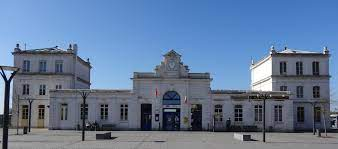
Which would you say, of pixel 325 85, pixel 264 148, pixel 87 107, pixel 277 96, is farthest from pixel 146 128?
pixel 264 148

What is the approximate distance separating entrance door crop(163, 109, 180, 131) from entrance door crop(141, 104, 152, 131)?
1.93 m

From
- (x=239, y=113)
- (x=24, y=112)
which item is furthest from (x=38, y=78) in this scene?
(x=239, y=113)

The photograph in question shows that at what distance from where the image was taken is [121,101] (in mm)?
61562

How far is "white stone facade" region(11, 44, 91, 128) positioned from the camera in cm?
6825

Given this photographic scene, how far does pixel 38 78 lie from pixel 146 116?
18.0 metres

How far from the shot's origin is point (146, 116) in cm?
6166

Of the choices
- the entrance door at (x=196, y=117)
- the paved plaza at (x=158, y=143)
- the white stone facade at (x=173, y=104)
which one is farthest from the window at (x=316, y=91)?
the paved plaza at (x=158, y=143)

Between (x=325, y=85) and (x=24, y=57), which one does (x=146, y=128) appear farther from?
(x=325, y=85)

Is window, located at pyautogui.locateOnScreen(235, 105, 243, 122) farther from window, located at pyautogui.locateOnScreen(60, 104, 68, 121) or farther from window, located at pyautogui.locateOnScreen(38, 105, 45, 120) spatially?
window, located at pyautogui.locateOnScreen(38, 105, 45, 120)

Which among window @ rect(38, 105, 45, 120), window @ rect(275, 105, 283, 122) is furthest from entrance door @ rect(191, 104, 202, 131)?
window @ rect(38, 105, 45, 120)

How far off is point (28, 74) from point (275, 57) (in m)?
35.3

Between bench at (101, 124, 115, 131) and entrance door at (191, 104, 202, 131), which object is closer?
bench at (101, 124, 115, 131)

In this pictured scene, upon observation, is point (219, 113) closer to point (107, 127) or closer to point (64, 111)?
point (107, 127)

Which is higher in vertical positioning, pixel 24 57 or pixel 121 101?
pixel 24 57
